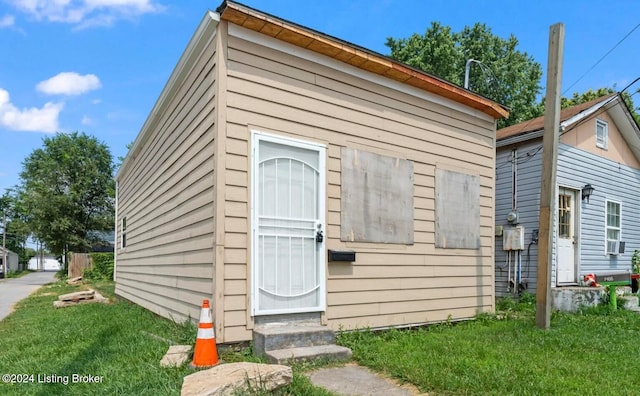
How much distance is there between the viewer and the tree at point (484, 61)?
23594 millimetres

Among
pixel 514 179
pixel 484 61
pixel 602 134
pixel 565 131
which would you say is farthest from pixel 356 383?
pixel 484 61

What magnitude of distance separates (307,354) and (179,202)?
2934 millimetres

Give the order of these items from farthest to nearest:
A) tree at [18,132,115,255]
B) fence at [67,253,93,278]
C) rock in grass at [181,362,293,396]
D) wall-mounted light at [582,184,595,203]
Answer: tree at [18,132,115,255]
fence at [67,253,93,278]
wall-mounted light at [582,184,595,203]
rock in grass at [181,362,293,396]

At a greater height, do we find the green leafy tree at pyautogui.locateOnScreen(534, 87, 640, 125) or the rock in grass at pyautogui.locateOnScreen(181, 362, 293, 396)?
the green leafy tree at pyautogui.locateOnScreen(534, 87, 640, 125)

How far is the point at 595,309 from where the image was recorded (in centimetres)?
784

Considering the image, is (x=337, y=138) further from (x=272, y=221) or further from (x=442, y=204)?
(x=442, y=204)

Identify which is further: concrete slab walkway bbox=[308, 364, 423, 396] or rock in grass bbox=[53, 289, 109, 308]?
rock in grass bbox=[53, 289, 109, 308]

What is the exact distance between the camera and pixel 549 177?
6039 mm

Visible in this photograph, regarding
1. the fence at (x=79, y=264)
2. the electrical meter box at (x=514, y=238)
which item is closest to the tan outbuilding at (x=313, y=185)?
the electrical meter box at (x=514, y=238)

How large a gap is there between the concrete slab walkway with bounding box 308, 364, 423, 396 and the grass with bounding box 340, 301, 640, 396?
0.12 m

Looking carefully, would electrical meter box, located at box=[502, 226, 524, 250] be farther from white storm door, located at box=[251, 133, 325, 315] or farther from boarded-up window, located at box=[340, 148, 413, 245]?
white storm door, located at box=[251, 133, 325, 315]

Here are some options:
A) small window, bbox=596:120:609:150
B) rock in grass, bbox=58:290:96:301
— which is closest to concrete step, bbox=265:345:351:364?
rock in grass, bbox=58:290:96:301

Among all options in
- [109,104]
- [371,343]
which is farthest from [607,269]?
[109,104]

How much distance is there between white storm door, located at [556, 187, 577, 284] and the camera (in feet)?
32.6
